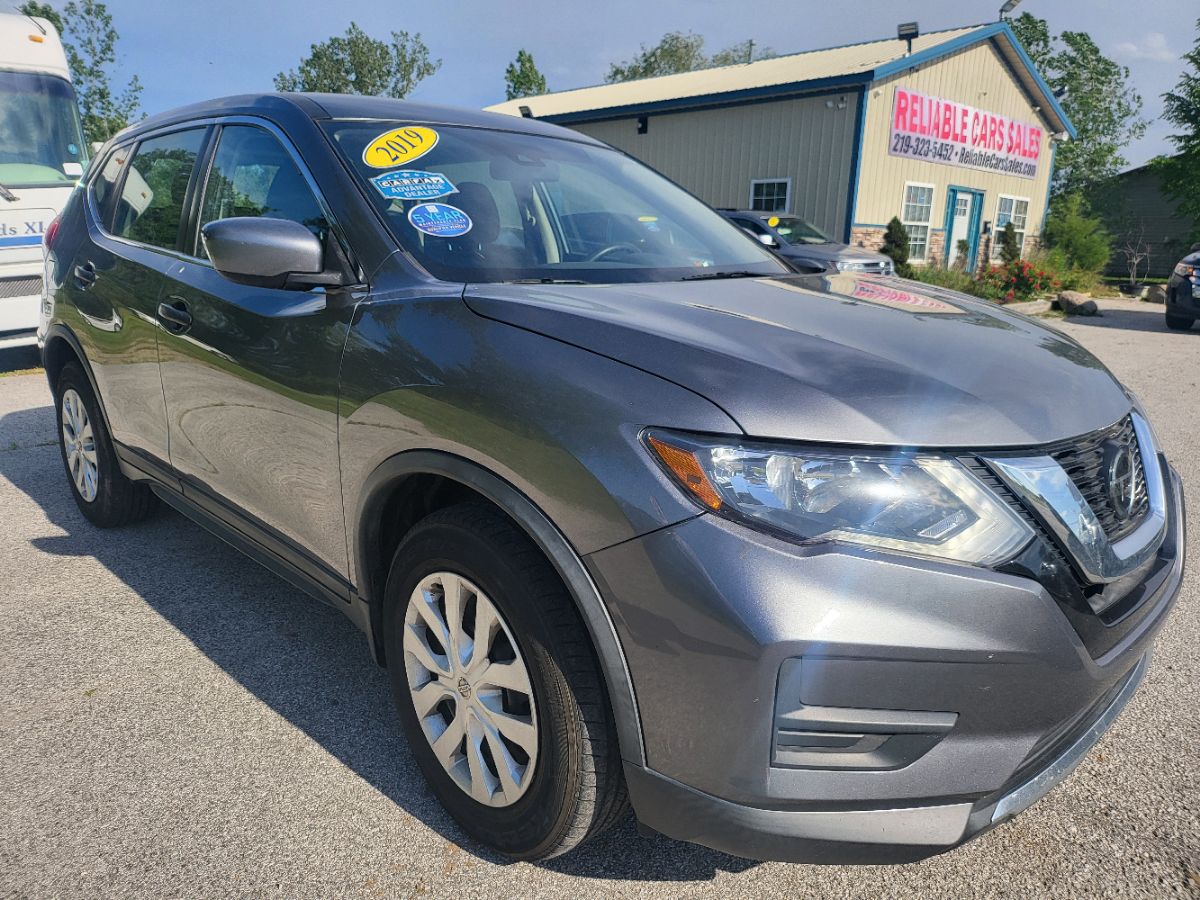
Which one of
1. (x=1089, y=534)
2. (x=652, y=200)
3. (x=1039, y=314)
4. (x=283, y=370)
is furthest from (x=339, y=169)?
(x=1039, y=314)

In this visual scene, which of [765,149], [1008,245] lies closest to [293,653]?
[765,149]

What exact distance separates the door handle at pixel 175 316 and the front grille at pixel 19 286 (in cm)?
644

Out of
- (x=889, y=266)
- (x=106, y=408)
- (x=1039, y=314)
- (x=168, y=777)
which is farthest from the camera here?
(x=1039, y=314)

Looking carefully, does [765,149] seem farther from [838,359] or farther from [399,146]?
[838,359]

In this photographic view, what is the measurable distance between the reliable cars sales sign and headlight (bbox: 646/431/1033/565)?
59.2 ft

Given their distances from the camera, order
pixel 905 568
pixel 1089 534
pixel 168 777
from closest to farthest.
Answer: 1. pixel 905 568
2. pixel 1089 534
3. pixel 168 777

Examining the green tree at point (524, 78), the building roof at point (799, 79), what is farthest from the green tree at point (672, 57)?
the building roof at point (799, 79)

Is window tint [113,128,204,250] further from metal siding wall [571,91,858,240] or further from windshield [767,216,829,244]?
metal siding wall [571,91,858,240]

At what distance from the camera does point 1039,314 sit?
15.9m

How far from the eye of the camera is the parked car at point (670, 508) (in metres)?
1.47

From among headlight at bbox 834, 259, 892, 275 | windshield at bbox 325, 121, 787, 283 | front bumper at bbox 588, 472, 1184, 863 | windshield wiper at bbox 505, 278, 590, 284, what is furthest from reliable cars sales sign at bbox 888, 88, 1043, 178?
front bumper at bbox 588, 472, 1184, 863

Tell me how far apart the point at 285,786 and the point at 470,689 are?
Answer: 727 mm

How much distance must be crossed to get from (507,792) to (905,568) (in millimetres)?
1033

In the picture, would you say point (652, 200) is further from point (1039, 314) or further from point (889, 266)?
point (1039, 314)
